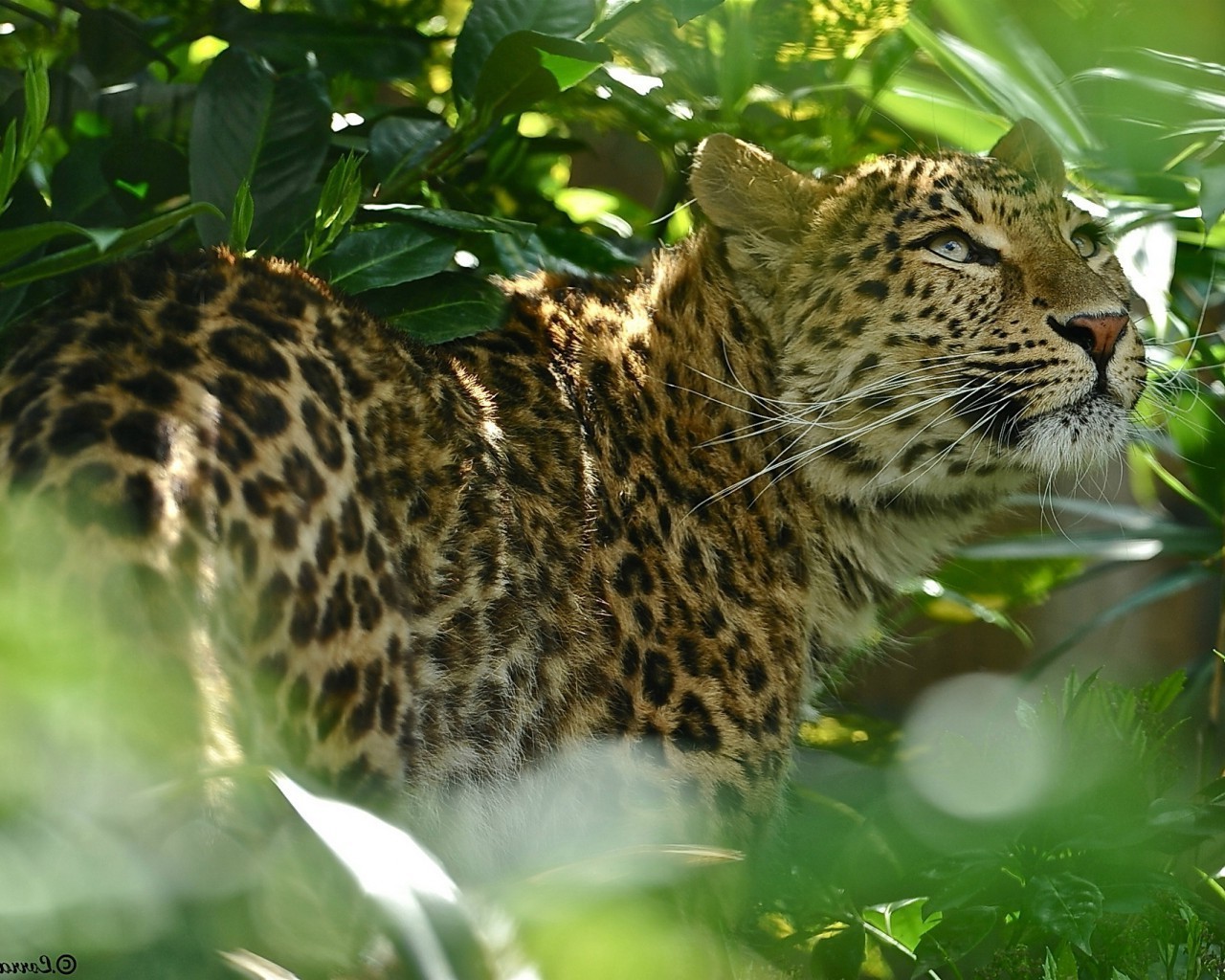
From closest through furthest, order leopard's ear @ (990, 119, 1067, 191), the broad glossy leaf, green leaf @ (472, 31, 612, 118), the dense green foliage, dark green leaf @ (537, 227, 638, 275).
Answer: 1. the dense green foliage
2. green leaf @ (472, 31, 612, 118)
3. leopard's ear @ (990, 119, 1067, 191)
4. dark green leaf @ (537, 227, 638, 275)
5. the broad glossy leaf

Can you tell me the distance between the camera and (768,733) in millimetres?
2820

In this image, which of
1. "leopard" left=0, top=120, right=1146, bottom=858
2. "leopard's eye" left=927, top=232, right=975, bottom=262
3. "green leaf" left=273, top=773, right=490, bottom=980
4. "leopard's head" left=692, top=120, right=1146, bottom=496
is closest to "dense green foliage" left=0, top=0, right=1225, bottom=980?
"green leaf" left=273, top=773, right=490, bottom=980

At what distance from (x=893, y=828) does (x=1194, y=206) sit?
1.94 m

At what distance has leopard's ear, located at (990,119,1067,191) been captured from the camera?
3381 millimetres

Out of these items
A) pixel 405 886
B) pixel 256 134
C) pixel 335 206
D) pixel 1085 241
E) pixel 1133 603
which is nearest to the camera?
pixel 405 886

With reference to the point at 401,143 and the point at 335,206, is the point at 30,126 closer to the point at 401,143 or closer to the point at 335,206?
the point at 335,206

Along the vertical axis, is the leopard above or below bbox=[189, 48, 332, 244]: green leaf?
below

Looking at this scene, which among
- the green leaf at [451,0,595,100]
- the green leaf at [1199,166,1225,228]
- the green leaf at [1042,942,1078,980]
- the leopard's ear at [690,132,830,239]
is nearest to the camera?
the green leaf at [1042,942,1078,980]

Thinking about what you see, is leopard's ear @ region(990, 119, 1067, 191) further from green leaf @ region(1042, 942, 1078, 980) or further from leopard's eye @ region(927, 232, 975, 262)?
green leaf @ region(1042, 942, 1078, 980)

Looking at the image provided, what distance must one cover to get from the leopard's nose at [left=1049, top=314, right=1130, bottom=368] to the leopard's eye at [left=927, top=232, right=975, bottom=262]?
28 centimetres

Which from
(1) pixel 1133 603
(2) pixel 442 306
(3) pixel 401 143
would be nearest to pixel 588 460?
(2) pixel 442 306

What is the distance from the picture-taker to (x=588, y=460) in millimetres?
2867

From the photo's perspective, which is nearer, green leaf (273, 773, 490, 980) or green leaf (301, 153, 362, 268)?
green leaf (273, 773, 490, 980)

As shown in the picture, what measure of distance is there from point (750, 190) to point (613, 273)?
540 millimetres
